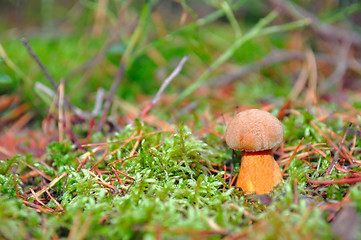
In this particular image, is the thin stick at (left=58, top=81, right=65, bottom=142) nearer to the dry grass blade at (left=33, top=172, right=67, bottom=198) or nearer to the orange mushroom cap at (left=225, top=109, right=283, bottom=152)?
the dry grass blade at (left=33, top=172, right=67, bottom=198)

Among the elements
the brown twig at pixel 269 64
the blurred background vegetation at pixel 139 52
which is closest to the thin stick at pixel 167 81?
the blurred background vegetation at pixel 139 52

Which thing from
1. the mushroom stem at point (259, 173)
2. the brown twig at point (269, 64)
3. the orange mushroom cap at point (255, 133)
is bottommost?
the mushroom stem at point (259, 173)

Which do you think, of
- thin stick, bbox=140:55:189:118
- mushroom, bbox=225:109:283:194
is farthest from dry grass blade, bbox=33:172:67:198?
mushroom, bbox=225:109:283:194

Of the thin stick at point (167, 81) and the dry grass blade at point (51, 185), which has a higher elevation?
the thin stick at point (167, 81)

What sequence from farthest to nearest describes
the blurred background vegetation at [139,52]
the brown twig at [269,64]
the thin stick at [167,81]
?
1. the brown twig at [269,64]
2. the blurred background vegetation at [139,52]
3. the thin stick at [167,81]

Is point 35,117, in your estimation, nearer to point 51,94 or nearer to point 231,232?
point 51,94

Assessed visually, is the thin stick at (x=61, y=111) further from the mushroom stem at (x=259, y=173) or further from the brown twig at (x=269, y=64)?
the brown twig at (x=269, y=64)

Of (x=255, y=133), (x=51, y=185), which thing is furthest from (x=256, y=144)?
(x=51, y=185)

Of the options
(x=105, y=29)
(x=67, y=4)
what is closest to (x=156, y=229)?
(x=105, y=29)

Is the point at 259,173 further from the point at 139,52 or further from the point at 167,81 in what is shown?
the point at 139,52
